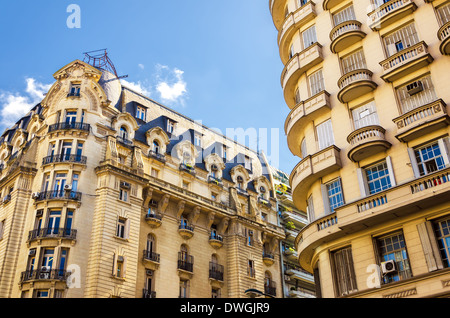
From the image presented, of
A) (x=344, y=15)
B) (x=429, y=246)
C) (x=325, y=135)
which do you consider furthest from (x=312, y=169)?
(x=344, y=15)

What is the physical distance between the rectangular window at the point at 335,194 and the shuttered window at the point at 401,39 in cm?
710

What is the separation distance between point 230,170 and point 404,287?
122 feet

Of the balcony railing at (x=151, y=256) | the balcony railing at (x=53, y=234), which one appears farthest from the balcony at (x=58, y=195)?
the balcony railing at (x=151, y=256)

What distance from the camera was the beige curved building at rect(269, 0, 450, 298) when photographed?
19.5 m

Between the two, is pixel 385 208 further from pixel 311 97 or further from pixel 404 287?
pixel 311 97

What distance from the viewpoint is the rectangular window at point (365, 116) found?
23.6 metres

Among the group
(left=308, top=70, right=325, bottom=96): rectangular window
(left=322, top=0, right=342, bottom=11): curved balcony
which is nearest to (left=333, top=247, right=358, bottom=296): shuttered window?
(left=308, top=70, right=325, bottom=96): rectangular window

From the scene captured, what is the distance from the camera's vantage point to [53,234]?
3769 cm

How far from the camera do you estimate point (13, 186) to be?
42.7m

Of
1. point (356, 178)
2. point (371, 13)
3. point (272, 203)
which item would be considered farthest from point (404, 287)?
point (272, 203)

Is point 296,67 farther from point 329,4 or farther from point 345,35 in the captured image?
point 329,4

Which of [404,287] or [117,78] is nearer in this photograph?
[404,287]

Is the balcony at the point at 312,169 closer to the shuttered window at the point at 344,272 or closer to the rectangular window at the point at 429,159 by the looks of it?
the rectangular window at the point at 429,159

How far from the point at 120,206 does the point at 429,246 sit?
27587 millimetres
